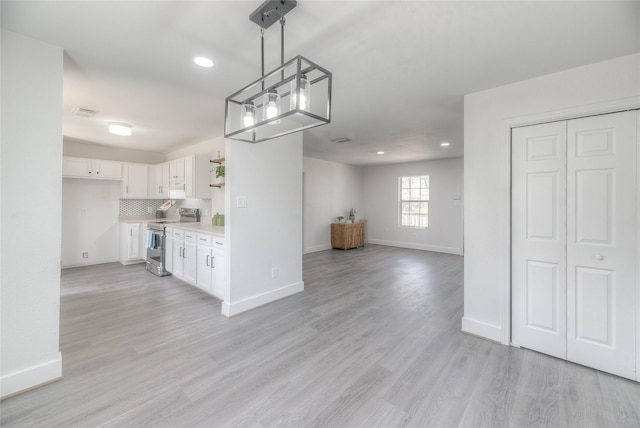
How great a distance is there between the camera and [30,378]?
1.91m

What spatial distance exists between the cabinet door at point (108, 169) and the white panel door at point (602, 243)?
23.1ft

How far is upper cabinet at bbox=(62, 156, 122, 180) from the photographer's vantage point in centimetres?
506

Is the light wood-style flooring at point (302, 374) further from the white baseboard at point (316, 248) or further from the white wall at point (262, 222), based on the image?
the white baseboard at point (316, 248)

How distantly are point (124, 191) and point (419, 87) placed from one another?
5.96 m

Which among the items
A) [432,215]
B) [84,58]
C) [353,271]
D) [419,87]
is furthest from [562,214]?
[432,215]

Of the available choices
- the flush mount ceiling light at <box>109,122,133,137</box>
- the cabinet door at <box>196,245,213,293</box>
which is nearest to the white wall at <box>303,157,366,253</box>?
the cabinet door at <box>196,245,213,293</box>

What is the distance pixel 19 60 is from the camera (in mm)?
1857

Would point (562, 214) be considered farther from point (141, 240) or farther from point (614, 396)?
point (141, 240)

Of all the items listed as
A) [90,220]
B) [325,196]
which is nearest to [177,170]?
[90,220]

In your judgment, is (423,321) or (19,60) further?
(423,321)

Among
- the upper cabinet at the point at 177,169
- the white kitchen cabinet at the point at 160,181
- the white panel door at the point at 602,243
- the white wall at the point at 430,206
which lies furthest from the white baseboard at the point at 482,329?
the white kitchen cabinet at the point at 160,181

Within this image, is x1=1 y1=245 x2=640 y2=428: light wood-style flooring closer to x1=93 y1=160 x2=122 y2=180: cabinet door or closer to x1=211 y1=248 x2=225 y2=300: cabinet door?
x1=211 y1=248 x2=225 y2=300: cabinet door

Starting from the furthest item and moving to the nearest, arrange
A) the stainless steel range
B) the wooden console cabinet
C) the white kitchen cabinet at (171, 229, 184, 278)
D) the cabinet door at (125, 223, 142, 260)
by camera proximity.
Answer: the wooden console cabinet → the cabinet door at (125, 223, 142, 260) → the stainless steel range → the white kitchen cabinet at (171, 229, 184, 278)

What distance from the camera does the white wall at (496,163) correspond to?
2.25 meters
